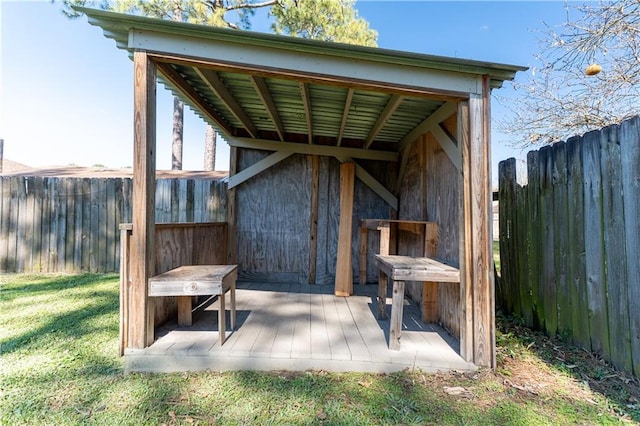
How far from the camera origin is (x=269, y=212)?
454 cm

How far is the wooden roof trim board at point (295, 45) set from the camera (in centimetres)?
198

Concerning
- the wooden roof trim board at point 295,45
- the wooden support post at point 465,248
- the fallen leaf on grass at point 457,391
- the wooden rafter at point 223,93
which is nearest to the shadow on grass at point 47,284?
the wooden rafter at point 223,93

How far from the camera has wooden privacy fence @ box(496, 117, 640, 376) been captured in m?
1.80

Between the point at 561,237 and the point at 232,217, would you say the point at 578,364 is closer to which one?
the point at 561,237

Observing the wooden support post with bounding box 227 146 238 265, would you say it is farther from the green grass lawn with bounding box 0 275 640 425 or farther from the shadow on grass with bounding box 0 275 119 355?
the green grass lawn with bounding box 0 275 640 425

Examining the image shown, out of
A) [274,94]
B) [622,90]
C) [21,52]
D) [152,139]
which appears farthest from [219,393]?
[21,52]

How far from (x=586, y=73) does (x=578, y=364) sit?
285 cm

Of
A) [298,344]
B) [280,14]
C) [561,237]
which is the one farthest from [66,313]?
[280,14]

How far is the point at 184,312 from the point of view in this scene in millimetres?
2572

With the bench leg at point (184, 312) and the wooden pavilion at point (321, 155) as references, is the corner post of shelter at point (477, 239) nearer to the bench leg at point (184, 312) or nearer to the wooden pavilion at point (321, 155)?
the wooden pavilion at point (321, 155)

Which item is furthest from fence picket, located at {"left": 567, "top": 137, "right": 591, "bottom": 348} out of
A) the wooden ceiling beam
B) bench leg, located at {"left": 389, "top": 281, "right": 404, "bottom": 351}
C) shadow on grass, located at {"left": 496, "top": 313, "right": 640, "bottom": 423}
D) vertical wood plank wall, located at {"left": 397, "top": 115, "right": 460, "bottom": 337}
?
the wooden ceiling beam

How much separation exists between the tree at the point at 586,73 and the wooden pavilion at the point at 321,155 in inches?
72.5

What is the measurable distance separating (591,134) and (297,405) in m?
2.75

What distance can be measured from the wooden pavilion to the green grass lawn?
285 mm
